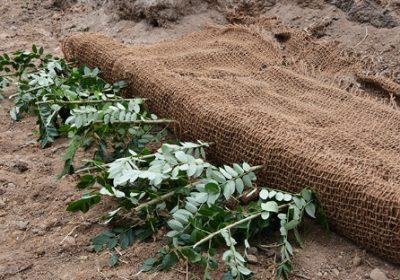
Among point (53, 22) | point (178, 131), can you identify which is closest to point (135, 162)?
point (178, 131)

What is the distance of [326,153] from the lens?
1.80 m

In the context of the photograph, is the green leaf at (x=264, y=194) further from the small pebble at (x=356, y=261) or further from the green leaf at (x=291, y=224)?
the small pebble at (x=356, y=261)

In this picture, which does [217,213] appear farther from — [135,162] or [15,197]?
[15,197]

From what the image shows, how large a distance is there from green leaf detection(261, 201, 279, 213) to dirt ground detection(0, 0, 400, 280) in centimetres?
13

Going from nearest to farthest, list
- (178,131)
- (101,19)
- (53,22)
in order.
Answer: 1. (178,131)
2. (101,19)
3. (53,22)

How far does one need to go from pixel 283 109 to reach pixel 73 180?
0.79m

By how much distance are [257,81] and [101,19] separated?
4.47ft

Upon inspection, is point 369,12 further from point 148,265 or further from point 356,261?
point 148,265

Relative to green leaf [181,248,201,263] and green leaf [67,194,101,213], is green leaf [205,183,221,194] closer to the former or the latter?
green leaf [181,248,201,263]

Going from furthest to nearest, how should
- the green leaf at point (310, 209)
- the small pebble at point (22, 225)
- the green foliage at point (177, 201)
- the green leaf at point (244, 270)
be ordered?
the small pebble at point (22, 225) < the green leaf at point (310, 209) < the green foliage at point (177, 201) < the green leaf at point (244, 270)

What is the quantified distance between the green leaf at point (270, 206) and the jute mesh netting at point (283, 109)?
0.45 feet

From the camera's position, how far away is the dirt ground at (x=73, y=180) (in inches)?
63.8

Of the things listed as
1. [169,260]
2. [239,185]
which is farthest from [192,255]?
[239,185]

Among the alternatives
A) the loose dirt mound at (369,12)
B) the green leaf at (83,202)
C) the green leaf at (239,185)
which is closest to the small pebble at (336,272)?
the green leaf at (239,185)
